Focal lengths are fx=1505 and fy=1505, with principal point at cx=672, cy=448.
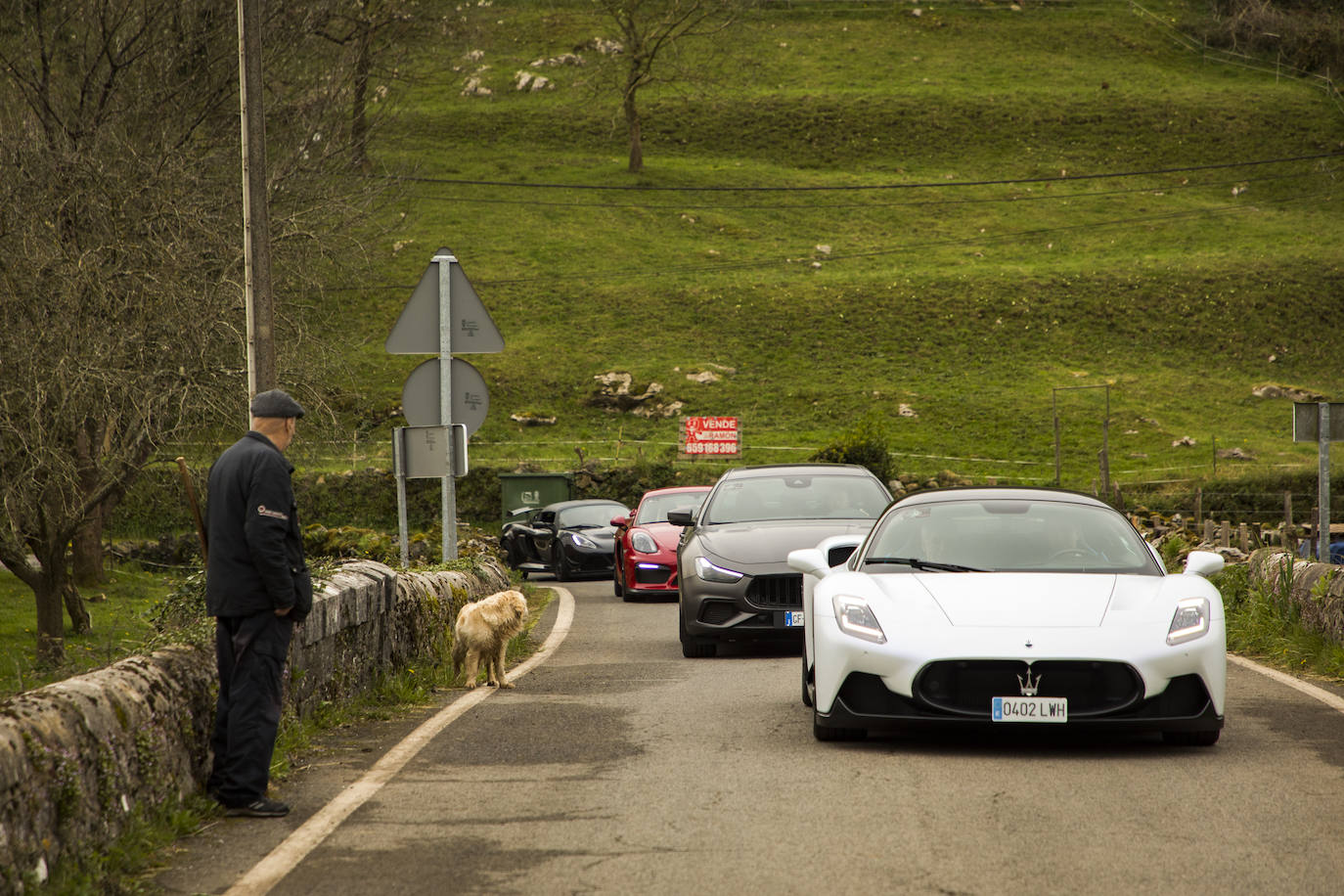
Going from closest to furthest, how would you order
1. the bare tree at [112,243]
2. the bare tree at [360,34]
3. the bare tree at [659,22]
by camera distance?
the bare tree at [112,243], the bare tree at [360,34], the bare tree at [659,22]

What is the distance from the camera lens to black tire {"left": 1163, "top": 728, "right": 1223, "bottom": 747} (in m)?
6.96

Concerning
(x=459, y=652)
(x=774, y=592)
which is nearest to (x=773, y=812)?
(x=459, y=652)

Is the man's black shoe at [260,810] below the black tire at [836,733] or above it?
above

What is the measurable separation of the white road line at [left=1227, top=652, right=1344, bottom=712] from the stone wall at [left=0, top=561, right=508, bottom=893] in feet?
18.4

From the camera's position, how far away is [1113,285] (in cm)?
6775

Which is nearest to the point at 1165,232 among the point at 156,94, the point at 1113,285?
the point at 1113,285

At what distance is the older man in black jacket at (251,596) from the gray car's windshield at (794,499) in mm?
7020

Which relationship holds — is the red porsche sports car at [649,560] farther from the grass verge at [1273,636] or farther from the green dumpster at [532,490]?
the green dumpster at [532,490]

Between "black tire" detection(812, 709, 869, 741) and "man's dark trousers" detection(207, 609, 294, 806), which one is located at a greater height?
"man's dark trousers" detection(207, 609, 294, 806)

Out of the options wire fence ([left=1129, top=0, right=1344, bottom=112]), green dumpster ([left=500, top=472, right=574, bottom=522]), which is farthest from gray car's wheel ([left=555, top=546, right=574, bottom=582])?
wire fence ([left=1129, top=0, right=1344, bottom=112])

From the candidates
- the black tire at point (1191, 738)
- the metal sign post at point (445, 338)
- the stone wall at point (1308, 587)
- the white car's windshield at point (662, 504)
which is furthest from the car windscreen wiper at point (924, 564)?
the white car's windshield at point (662, 504)

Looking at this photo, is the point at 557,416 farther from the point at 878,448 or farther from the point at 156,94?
the point at 156,94

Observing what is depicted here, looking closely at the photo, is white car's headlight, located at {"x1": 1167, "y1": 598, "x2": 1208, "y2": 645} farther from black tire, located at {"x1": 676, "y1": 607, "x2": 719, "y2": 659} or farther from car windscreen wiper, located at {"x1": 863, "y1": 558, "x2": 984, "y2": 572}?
black tire, located at {"x1": 676, "y1": 607, "x2": 719, "y2": 659}

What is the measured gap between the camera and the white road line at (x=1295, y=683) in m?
8.60
